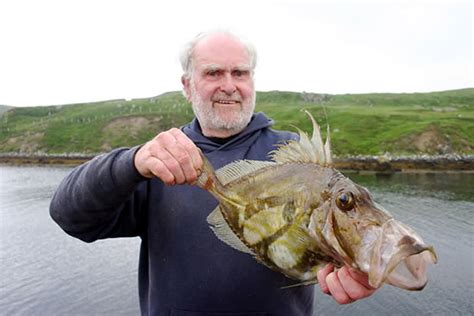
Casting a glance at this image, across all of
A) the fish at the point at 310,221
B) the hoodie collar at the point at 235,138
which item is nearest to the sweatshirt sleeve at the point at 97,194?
the fish at the point at 310,221

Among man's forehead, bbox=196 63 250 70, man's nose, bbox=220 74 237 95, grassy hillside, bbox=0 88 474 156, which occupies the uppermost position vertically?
man's forehead, bbox=196 63 250 70

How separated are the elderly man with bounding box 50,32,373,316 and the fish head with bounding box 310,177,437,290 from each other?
1204 mm

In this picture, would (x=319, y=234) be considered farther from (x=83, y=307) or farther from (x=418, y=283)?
(x=83, y=307)

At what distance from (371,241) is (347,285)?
0.37 m

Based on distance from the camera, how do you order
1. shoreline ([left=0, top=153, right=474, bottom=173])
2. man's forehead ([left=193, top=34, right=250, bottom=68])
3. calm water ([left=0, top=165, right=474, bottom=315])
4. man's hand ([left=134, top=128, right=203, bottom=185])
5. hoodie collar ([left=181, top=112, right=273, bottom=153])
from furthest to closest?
shoreline ([left=0, top=153, right=474, bottom=173]), calm water ([left=0, top=165, right=474, bottom=315]), hoodie collar ([left=181, top=112, right=273, bottom=153]), man's forehead ([left=193, top=34, right=250, bottom=68]), man's hand ([left=134, top=128, right=203, bottom=185])

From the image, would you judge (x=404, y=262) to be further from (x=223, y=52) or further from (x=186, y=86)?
(x=186, y=86)

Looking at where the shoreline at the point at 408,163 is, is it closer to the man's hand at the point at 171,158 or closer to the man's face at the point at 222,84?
the man's face at the point at 222,84

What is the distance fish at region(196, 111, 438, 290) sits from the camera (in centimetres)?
255

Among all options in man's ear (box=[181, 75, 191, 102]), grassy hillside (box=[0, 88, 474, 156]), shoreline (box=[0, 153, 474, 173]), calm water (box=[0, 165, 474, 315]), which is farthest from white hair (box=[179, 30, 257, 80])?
shoreline (box=[0, 153, 474, 173])

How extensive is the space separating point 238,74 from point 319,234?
245cm

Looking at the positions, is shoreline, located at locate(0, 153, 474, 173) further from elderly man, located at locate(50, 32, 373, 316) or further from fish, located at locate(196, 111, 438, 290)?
fish, located at locate(196, 111, 438, 290)

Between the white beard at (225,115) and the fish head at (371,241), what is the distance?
6.72 ft

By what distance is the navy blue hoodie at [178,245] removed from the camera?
13.1 ft

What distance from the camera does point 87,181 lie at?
3.83 metres
